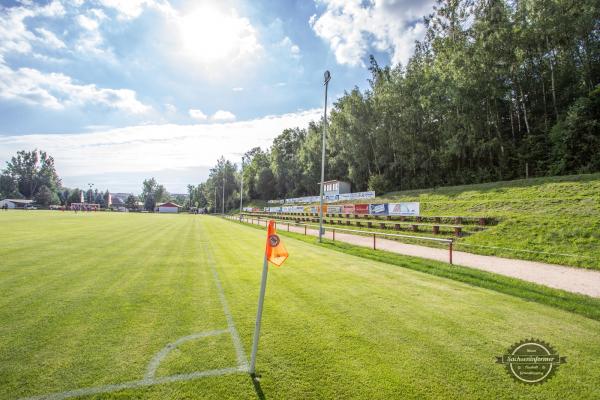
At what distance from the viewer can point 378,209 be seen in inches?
1028

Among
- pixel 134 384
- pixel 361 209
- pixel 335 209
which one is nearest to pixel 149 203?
pixel 335 209

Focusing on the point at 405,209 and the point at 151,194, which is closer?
the point at 405,209

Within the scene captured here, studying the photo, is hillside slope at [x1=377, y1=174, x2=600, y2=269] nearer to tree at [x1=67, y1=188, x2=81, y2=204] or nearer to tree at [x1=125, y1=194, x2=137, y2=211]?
tree at [x1=125, y1=194, x2=137, y2=211]

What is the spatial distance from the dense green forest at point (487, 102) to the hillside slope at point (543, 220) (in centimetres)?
757

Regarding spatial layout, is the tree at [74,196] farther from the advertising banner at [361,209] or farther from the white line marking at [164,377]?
the white line marking at [164,377]

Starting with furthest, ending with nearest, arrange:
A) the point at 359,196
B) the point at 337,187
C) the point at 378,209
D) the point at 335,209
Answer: the point at 337,187
the point at 359,196
the point at 335,209
the point at 378,209

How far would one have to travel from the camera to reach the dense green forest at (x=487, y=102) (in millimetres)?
26547

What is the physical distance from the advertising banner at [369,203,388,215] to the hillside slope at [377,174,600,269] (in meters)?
3.89

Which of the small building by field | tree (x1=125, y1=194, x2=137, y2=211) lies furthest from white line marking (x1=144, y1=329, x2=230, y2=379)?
tree (x1=125, y1=194, x2=137, y2=211)

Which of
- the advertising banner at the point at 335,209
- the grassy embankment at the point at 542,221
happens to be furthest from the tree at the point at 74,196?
the grassy embankment at the point at 542,221

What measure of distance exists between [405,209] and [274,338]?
67.8 feet

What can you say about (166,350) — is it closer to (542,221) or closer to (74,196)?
(542,221)

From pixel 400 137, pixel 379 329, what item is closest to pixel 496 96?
pixel 400 137

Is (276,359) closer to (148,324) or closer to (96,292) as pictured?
(148,324)
